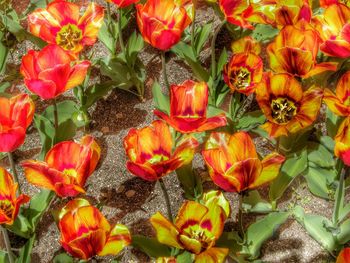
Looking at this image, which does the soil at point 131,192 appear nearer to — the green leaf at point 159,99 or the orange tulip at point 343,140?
the green leaf at point 159,99

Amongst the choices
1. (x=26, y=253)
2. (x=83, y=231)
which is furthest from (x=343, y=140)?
(x=26, y=253)

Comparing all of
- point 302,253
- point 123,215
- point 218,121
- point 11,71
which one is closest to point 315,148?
point 302,253

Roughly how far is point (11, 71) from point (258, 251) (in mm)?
1200

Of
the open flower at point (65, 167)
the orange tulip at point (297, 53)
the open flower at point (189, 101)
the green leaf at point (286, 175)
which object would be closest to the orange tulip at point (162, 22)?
the open flower at point (189, 101)

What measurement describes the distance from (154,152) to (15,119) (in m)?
0.39

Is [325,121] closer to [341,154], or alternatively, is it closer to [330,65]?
[330,65]

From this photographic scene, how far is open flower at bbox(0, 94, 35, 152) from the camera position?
1.53m

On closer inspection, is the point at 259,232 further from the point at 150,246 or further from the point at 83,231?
the point at 83,231

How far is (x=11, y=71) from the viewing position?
236 cm

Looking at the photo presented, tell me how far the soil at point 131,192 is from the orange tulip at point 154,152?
1.38ft

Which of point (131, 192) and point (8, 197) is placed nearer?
point (8, 197)

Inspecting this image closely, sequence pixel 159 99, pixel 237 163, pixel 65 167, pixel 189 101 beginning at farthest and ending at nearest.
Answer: pixel 159 99
pixel 189 101
pixel 65 167
pixel 237 163

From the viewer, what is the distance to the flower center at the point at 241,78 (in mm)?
1831

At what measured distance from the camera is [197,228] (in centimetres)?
145
